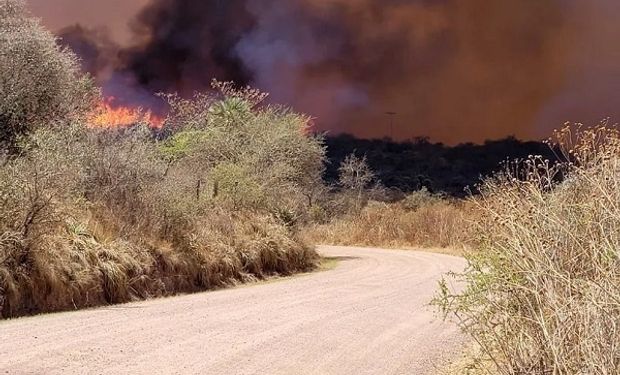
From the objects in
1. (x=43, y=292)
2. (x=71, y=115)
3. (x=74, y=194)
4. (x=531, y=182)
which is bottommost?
(x=43, y=292)

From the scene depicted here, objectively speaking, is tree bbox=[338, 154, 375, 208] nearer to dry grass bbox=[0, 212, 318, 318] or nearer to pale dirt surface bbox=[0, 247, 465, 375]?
dry grass bbox=[0, 212, 318, 318]

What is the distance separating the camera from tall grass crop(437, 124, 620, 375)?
4.79 meters

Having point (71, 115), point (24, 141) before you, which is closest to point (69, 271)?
point (24, 141)

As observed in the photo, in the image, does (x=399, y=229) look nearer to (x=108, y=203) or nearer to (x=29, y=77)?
(x=29, y=77)

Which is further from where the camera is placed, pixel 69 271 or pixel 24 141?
pixel 24 141

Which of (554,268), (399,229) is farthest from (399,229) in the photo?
(554,268)

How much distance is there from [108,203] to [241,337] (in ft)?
27.2

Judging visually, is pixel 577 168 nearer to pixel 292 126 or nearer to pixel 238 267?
pixel 238 267

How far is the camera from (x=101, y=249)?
1500 centimetres

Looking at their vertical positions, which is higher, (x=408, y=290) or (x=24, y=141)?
(x=24, y=141)

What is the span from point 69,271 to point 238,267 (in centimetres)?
702

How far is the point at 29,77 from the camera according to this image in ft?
70.9

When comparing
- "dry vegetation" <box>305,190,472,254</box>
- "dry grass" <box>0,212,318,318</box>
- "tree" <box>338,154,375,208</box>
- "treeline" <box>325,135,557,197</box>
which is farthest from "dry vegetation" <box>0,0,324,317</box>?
"treeline" <box>325,135,557,197</box>

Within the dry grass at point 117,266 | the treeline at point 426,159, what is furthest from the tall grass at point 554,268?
the treeline at point 426,159
